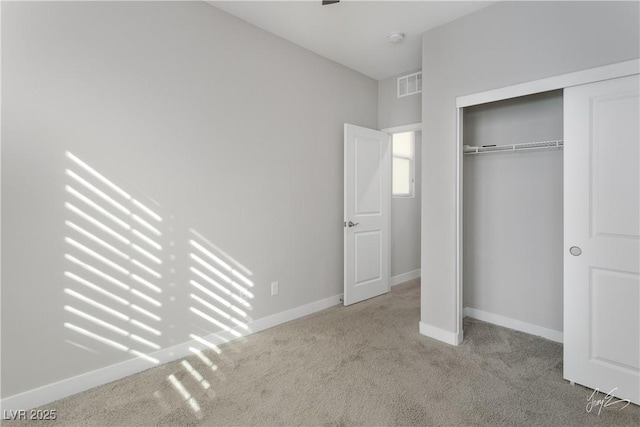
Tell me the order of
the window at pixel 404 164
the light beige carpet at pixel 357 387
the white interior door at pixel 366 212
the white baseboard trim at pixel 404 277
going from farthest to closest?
the window at pixel 404 164
the white baseboard trim at pixel 404 277
the white interior door at pixel 366 212
the light beige carpet at pixel 357 387

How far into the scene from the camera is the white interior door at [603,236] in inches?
77.4

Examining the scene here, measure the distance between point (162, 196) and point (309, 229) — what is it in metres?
1.56

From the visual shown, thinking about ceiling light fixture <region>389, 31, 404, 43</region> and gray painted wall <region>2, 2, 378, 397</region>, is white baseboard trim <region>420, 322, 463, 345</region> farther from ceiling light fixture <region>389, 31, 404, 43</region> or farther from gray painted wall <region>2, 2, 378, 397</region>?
ceiling light fixture <region>389, 31, 404, 43</region>

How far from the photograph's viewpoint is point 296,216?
134 inches

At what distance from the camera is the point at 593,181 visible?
2.10m

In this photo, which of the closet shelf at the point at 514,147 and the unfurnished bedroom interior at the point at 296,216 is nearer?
the unfurnished bedroom interior at the point at 296,216

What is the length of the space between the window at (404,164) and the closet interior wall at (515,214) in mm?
1723

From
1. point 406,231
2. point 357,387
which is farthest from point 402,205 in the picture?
point 357,387

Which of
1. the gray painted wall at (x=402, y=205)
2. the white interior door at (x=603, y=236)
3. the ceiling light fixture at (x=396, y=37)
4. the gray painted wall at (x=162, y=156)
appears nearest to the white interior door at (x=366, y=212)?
the gray painted wall at (x=162, y=156)

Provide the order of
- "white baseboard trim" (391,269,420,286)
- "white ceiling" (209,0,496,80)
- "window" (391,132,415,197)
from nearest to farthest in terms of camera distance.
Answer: "white ceiling" (209,0,496,80), "white baseboard trim" (391,269,420,286), "window" (391,132,415,197)

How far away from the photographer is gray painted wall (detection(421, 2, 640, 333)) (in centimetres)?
208

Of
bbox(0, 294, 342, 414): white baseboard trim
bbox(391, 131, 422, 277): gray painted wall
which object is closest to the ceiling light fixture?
bbox(391, 131, 422, 277): gray painted wall

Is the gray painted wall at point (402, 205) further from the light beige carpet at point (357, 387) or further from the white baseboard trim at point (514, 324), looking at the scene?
the light beige carpet at point (357, 387)

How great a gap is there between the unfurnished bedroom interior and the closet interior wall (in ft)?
0.06
